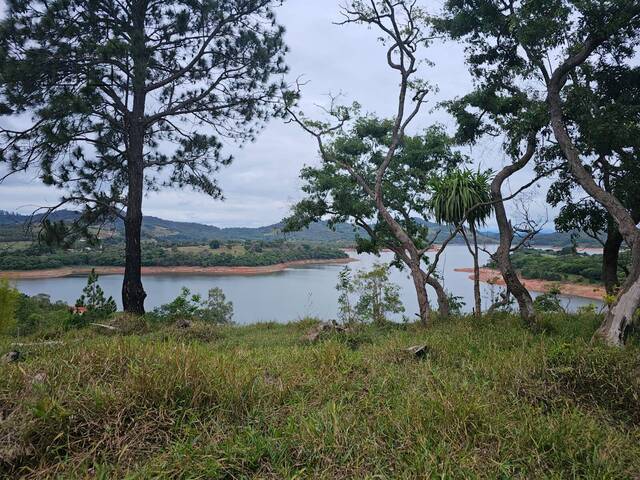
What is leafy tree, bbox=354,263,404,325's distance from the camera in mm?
10578

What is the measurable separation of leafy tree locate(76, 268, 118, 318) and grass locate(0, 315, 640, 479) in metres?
3.61

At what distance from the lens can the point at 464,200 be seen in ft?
19.2

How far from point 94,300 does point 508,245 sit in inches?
261

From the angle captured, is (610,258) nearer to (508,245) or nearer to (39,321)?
(508,245)

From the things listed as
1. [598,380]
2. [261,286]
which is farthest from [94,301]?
[261,286]

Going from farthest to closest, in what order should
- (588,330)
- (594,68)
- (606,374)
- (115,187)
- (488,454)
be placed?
(115,187) < (594,68) < (588,330) < (606,374) < (488,454)

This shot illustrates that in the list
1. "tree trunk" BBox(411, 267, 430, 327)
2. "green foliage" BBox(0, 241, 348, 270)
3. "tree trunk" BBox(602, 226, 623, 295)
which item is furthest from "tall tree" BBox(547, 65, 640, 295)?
"green foliage" BBox(0, 241, 348, 270)

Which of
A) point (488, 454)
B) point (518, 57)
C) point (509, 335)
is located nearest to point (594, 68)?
point (518, 57)

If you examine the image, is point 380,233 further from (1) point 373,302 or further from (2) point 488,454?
(2) point 488,454

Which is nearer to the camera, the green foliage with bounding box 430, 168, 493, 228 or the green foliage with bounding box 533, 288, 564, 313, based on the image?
the green foliage with bounding box 430, 168, 493, 228

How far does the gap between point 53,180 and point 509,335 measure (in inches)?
295

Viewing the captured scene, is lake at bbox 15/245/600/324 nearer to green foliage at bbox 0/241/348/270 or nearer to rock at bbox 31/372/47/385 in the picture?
green foliage at bbox 0/241/348/270

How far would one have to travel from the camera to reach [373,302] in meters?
10.5

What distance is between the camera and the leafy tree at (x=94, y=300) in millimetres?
6566
